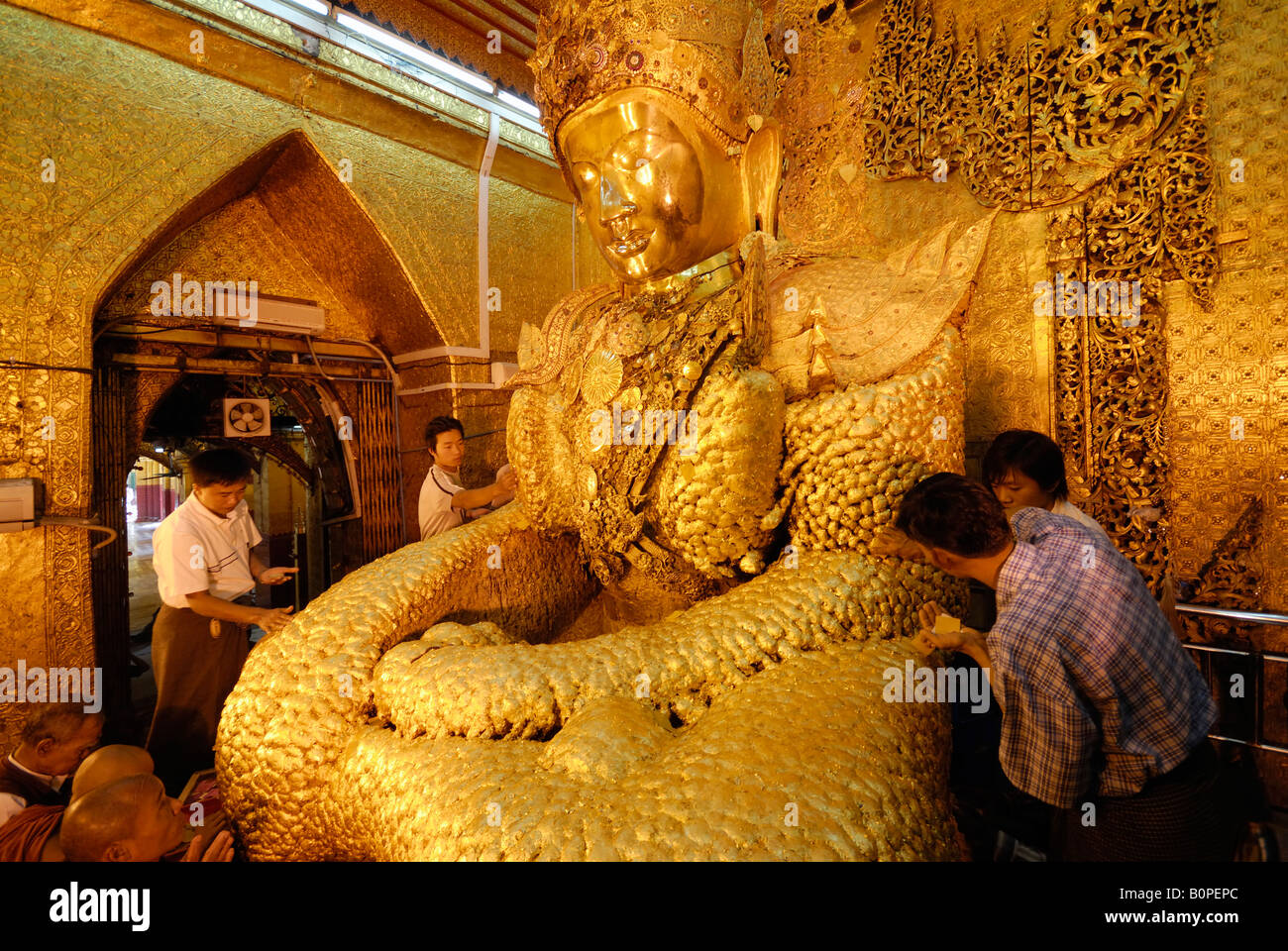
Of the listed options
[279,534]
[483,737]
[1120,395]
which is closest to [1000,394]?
[1120,395]

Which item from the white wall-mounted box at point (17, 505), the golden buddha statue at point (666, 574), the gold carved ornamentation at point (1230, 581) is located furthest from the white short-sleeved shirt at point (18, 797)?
the gold carved ornamentation at point (1230, 581)

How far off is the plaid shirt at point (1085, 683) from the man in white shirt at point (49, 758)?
287cm

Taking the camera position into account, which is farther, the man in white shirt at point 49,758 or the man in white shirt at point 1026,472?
the man in white shirt at point 49,758

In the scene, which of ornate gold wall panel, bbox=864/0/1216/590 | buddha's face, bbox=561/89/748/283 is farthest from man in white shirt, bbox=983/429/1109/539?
buddha's face, bbox=561/89/748/283

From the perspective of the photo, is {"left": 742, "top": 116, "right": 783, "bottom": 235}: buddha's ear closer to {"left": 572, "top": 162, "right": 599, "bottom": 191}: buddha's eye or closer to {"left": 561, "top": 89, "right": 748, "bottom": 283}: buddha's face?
{"left": 561, "top": 89, "right": 748, "bottom": 283}: buddha's face

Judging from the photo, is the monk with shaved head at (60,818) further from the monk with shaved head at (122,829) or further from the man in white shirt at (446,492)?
the man in white shirt at (446,492)

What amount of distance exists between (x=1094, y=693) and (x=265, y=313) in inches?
235

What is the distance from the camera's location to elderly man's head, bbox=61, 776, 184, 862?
55.7 inches

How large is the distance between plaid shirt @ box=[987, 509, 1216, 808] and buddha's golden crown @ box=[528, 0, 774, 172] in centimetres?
148

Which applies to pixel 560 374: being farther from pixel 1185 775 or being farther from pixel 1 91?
pixel 1 91

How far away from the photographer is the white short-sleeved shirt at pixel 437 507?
12.1ft

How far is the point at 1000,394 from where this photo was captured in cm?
292

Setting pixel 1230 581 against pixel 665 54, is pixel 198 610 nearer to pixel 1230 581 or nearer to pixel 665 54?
pixel 665 54
